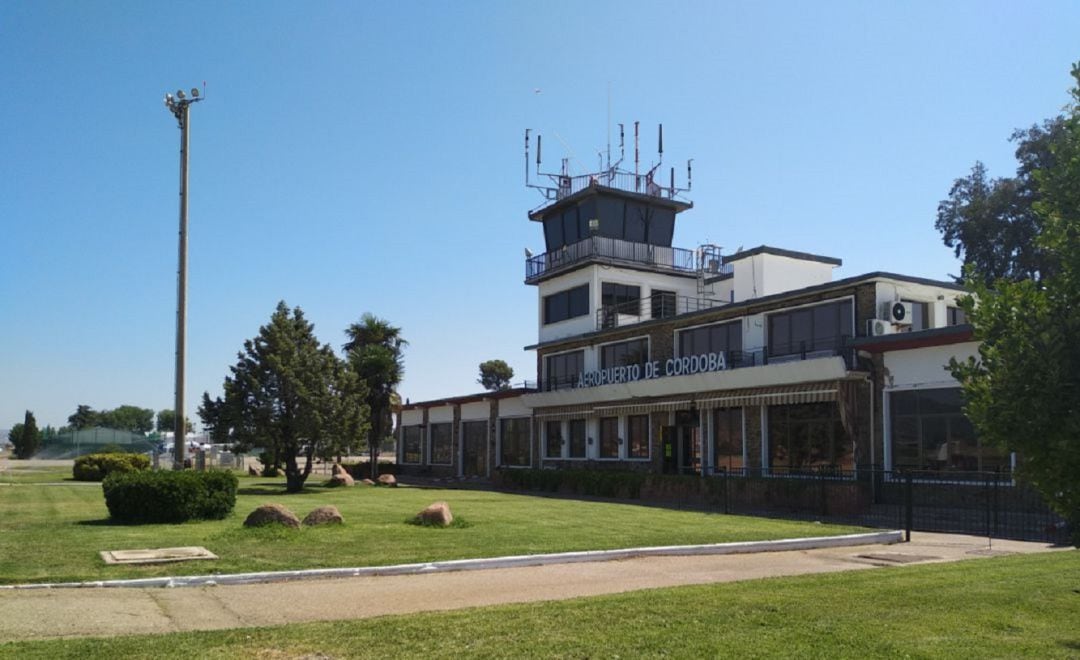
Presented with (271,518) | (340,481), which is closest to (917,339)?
(271,518)

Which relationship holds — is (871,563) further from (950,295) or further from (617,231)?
(617,231)

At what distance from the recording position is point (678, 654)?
7.20 m

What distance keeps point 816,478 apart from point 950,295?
339 inches

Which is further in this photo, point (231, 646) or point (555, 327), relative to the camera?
point (555, 327)

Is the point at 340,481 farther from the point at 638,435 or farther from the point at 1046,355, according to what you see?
the point at 1046,355

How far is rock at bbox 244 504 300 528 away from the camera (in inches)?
630

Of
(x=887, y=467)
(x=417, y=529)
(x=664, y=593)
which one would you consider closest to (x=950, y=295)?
(x=887, y=467)

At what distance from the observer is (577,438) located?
Result: 139 feet

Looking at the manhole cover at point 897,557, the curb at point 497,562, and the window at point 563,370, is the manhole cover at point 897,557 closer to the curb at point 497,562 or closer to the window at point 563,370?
the curb at point 497,562

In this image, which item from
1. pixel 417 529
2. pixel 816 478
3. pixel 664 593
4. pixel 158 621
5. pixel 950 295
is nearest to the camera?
pixel 158 621

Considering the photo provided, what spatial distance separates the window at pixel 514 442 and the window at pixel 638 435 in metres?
8.53

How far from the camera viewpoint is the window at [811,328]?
2841cm

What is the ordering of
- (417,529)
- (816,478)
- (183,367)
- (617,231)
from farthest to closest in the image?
(617,231)
(816,478)
(183,367)
(417,529)

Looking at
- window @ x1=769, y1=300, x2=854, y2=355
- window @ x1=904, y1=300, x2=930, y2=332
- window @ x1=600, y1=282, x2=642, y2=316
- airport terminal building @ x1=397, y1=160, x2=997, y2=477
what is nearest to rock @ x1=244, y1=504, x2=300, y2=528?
airport terminal building @ x1=397, y1=160, x2=997, y2=477
